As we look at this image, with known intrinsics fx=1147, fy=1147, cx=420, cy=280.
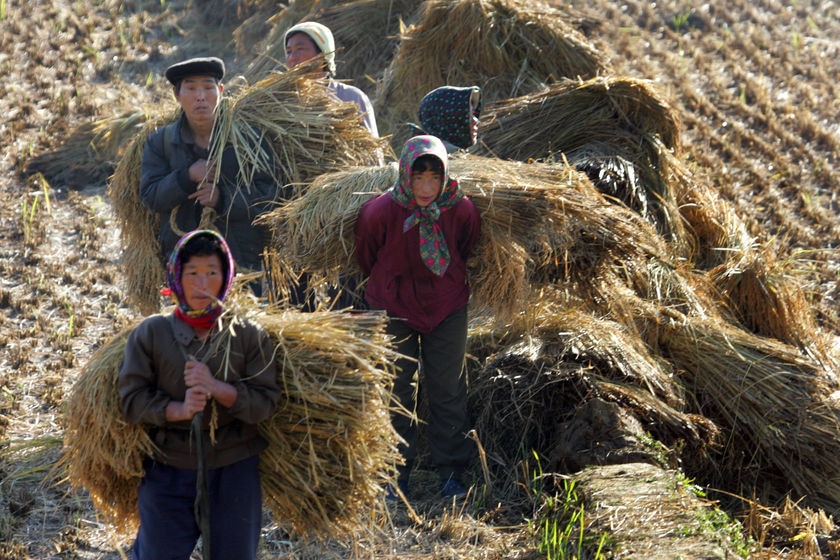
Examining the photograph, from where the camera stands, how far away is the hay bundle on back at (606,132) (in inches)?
215

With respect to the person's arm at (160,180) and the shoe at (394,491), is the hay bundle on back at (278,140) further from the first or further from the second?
the shoe at (394,491)

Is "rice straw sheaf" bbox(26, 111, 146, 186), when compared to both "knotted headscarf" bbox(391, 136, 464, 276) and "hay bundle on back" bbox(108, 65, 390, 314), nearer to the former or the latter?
"hay bundle on back" bbox(108, 65, 390, 314)

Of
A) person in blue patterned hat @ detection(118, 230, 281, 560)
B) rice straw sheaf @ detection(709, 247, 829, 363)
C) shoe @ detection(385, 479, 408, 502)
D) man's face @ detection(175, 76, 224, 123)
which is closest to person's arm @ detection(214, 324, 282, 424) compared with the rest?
person in blue patterned hat @ detection(118, 230, 281, 560)

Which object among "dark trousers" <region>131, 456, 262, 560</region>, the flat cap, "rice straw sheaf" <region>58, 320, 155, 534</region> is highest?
the flat cap

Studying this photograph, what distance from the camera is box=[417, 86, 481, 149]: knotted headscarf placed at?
15.5ft

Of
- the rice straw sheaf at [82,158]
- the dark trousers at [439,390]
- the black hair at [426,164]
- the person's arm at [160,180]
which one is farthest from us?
the rice straw sheaf at [82,158]

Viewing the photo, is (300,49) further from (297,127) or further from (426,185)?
(426,185)

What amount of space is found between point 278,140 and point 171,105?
1.06m

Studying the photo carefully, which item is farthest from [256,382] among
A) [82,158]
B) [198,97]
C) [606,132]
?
[82,158]

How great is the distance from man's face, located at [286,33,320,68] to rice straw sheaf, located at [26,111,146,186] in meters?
2.79

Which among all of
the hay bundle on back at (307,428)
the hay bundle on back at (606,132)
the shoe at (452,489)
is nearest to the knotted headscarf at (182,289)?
the hay bundle on back at (307,428)

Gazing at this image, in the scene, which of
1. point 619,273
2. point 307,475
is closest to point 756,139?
point 619,273

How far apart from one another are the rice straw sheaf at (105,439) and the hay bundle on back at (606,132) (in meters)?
2.70

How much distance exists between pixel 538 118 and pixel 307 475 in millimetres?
2946
